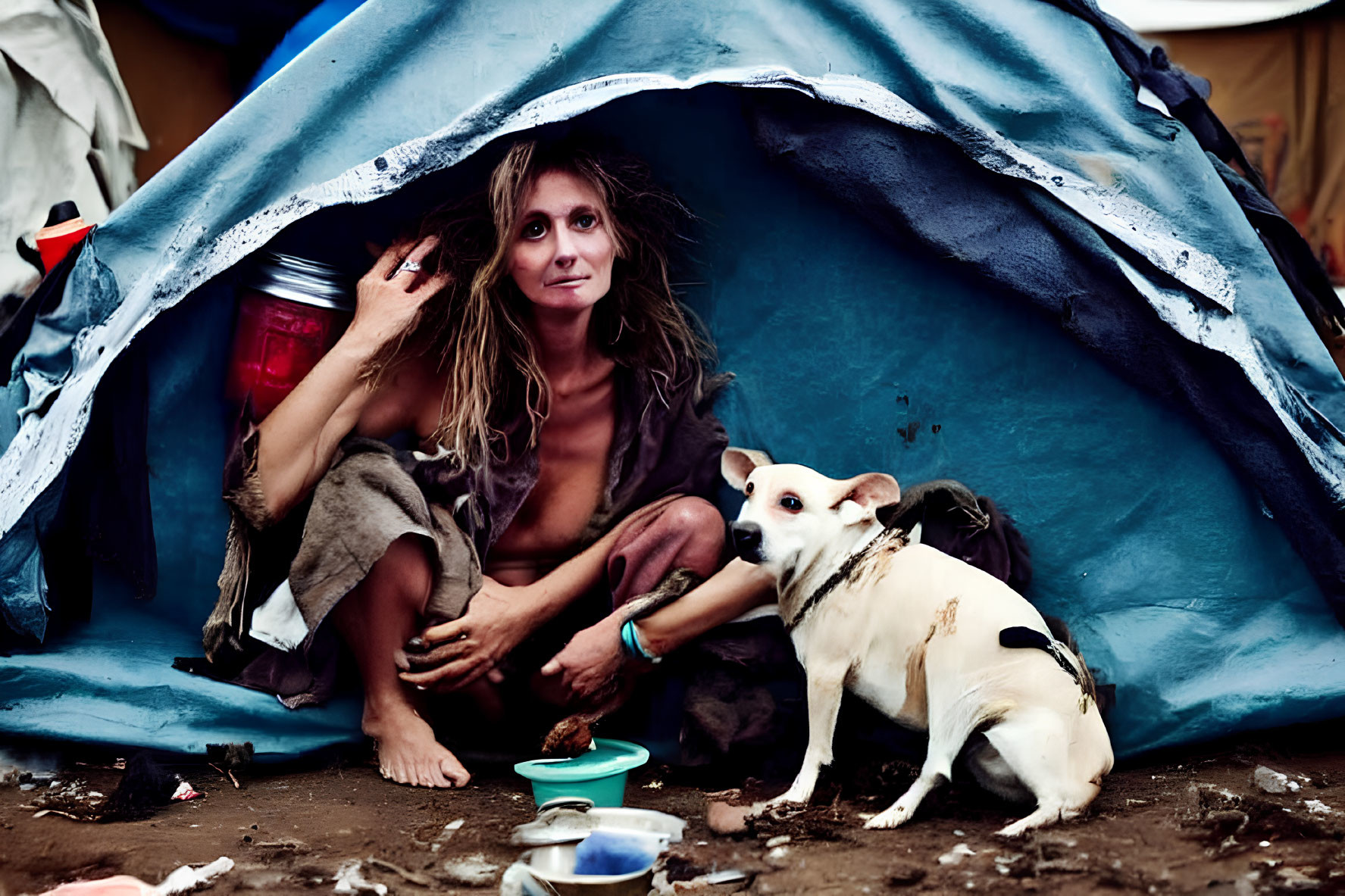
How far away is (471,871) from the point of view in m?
2.07

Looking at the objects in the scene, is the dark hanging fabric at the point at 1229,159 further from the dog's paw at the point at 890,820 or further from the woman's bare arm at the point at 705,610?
the dog's paw at the point at 890,820

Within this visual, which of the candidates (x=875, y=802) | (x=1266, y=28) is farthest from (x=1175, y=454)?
(x=1266, y=28)

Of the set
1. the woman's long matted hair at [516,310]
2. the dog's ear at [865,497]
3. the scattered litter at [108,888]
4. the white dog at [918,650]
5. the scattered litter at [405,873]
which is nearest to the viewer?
the scattered litter at [108,888]

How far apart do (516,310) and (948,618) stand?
118cm

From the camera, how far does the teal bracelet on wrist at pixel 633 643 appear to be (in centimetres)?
262

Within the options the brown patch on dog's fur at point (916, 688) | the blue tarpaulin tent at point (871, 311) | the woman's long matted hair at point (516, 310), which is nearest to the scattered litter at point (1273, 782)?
the blue tarpaulin tent at point (871, 311)

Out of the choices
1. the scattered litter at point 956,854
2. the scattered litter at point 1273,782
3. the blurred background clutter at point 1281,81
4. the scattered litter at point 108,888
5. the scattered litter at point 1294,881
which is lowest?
the scattered litter at point 1273,782

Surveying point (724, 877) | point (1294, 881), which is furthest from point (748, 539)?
point (1294, 881)

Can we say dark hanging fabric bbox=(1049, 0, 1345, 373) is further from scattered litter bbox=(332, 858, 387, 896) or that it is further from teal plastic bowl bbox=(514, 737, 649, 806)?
scattered litter bbox=(332, 858, 387, 896)

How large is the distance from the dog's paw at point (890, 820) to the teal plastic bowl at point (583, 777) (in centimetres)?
46

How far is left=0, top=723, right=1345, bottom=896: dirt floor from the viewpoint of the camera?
194 cm

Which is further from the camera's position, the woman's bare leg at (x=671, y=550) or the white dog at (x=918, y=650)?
the woman's bare leg at (x=671, y=550)

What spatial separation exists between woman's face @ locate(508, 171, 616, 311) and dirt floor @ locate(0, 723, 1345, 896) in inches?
42.2

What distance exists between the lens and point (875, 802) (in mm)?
2355
